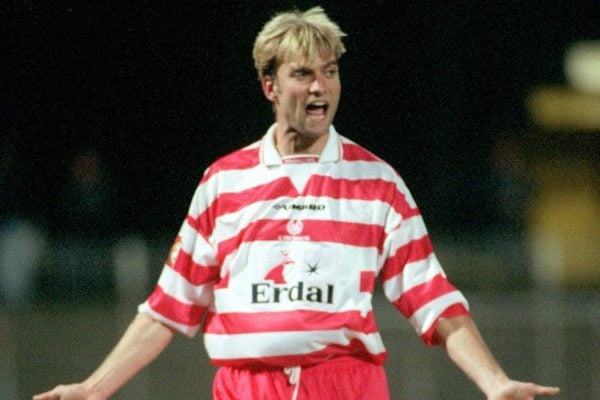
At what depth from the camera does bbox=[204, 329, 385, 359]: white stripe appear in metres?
4.05

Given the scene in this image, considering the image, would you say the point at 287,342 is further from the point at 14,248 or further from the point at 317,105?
the point at 14,248

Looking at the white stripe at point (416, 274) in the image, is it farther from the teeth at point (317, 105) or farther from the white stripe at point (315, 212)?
the teeth at point (317, 105)

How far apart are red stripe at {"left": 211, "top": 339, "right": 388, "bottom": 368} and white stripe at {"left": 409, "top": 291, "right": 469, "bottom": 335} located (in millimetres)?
165

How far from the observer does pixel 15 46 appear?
68.9 feet

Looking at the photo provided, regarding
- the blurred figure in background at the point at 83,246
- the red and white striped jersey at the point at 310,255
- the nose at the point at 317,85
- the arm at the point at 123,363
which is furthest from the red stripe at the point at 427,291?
the blurred figure in background at the point at 83,246

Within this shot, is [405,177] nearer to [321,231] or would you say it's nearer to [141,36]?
[141,36]

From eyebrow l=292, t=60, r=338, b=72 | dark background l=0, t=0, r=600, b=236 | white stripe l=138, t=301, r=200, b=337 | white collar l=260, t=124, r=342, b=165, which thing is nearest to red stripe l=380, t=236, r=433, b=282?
white collar l=260, t=124, r=342, b=165

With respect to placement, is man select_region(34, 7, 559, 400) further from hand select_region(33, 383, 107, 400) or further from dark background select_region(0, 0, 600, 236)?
dark background select_region(0, 0, 600, 236)

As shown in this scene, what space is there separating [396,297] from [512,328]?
6956 mm

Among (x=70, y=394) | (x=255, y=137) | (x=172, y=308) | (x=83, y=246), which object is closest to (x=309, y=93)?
(x=172, y=308)

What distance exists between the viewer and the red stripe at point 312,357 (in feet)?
13.4

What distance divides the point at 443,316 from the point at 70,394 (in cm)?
114

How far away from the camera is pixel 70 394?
163 inches

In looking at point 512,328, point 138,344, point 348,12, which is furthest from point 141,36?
point 138,344
